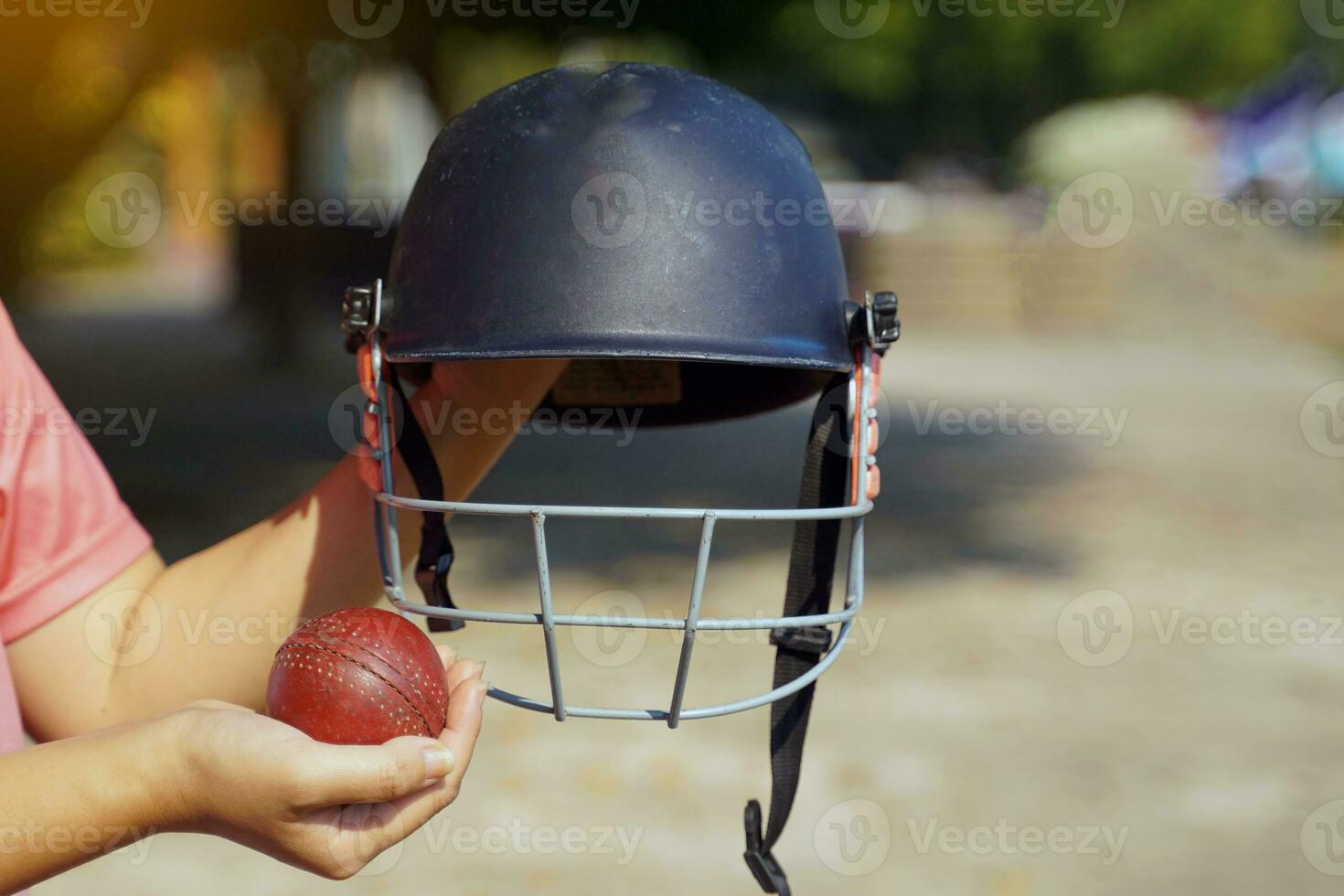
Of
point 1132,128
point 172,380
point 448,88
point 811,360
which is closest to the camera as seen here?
point 811,360

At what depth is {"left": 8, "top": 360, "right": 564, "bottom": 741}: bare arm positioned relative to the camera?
171 centimetres

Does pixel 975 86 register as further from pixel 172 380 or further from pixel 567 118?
pixel 567 118

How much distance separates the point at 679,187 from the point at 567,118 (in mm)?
184

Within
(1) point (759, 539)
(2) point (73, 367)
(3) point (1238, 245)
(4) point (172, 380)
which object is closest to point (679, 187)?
(1) point (759, 539)

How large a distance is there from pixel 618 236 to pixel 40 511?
851mm

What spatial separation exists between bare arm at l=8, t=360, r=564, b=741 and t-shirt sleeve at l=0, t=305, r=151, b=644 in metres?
0.03

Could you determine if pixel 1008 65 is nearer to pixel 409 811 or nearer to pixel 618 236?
pixel 618 236

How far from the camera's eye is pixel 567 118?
169cm

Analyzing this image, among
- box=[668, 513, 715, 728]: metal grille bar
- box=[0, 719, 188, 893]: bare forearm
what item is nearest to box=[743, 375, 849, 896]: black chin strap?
box=[668, 513, 715, 728]: metal grille bar

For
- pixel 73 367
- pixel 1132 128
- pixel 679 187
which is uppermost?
pixel 1132 128

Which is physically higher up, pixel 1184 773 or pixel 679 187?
pixel 679 187

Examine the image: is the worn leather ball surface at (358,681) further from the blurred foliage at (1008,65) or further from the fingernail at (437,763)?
the blurred foliage at (1008,65)

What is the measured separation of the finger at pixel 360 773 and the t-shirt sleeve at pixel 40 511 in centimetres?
65

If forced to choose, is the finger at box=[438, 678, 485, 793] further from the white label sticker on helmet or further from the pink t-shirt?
the white label sticker on helmet
